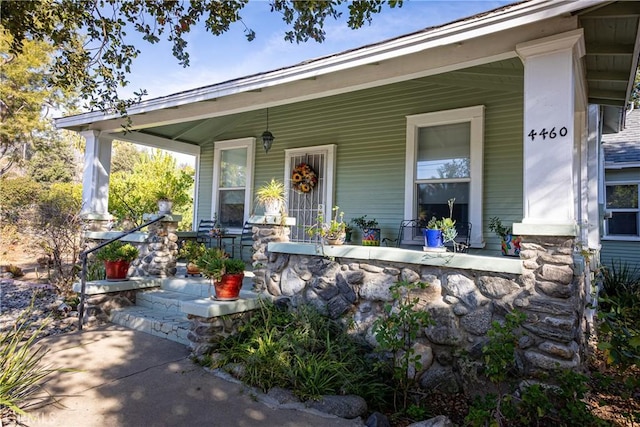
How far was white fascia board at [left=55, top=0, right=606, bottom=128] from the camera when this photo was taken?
2631 mm

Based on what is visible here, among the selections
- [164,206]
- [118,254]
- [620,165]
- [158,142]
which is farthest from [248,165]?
[620,165]

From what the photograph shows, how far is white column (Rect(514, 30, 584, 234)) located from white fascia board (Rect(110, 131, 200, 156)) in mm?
5768

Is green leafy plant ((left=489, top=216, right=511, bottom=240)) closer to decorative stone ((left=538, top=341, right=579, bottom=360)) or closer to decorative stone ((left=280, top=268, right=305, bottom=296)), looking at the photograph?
decorative stone ((left=538, top=341, right=579, bottom=360))

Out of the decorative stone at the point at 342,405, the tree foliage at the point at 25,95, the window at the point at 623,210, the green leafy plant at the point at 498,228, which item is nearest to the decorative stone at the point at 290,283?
the decorative stone at the point at 342,405

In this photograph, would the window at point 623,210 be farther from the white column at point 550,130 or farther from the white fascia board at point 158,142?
the white fascia board at point 158,142

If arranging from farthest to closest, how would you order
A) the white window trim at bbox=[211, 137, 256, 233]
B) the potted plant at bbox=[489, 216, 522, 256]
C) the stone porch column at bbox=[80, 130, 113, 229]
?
1. the white window trim at bbox=[211, 137, 256, 233]
2. the stone porch column at bbox=[80, 130, 113, 229]
3. the potted plant at bbox=[489, 216, 522, 256]

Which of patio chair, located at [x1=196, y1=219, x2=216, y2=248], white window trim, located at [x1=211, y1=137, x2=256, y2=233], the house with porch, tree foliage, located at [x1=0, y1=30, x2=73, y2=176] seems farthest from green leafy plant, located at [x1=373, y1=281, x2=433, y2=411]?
tree foliage, located at [x1=0, y1=30, x2=73, y2=176]

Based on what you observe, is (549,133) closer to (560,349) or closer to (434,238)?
(434,238)

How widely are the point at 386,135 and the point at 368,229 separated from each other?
1469 mm

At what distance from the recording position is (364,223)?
5.71 m

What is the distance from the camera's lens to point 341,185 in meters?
6.16

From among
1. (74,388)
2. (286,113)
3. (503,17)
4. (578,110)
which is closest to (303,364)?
(74,388)

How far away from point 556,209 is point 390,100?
138 inches

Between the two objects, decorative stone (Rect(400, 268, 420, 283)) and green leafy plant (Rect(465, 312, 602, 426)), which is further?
decorative stone (Rect(400, 268, 420, 283))
